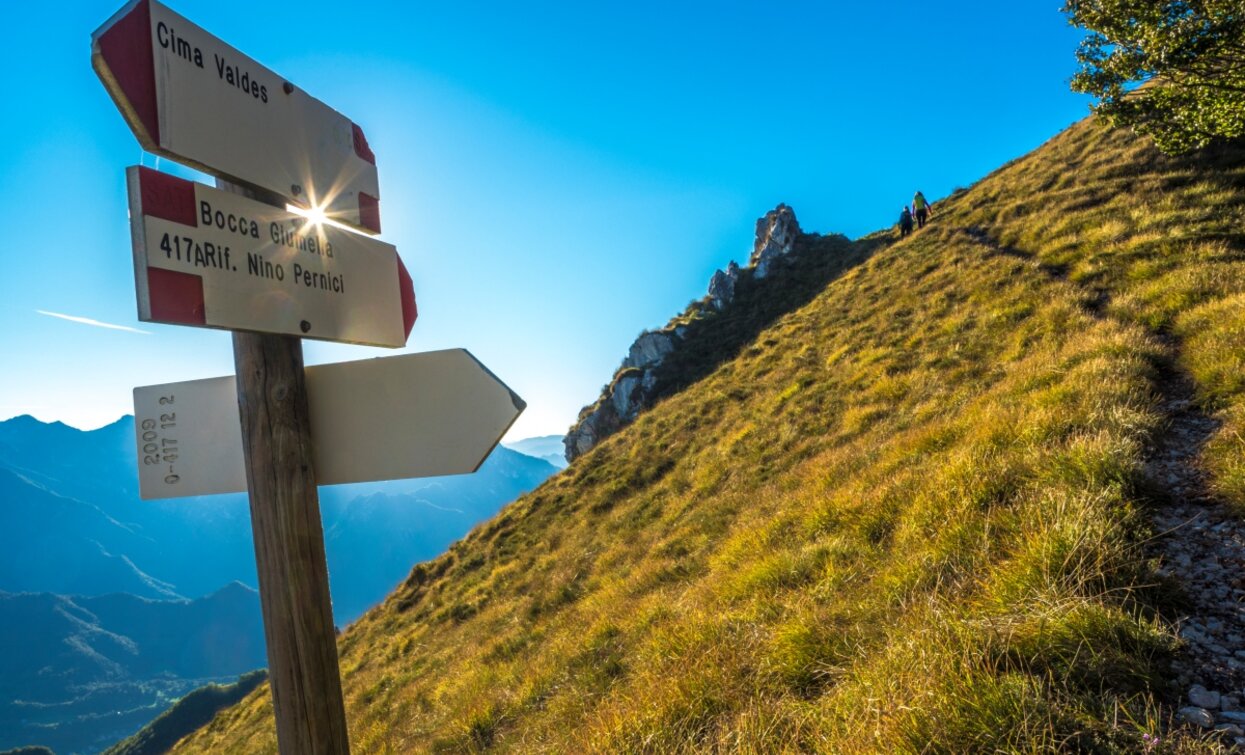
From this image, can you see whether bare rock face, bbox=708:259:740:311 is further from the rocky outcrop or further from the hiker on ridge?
the hiker on ridge

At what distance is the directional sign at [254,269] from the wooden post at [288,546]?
230mm

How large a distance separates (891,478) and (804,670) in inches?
123

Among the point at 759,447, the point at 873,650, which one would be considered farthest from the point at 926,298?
the point at 873,650

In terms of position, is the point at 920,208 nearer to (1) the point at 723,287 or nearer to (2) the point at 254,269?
(1) the point at 723,287

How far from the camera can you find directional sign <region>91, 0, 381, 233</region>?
2.09 metres

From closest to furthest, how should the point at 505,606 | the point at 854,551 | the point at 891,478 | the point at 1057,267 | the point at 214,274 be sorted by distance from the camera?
1. the point at 214,274
2. the point at 854,551
3. the point at 891,478
4. the point at 505,606
5. the point at 1057,267

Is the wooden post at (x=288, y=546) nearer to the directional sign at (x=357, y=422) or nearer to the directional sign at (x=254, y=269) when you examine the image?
the directional sign at (x=357, y=422)

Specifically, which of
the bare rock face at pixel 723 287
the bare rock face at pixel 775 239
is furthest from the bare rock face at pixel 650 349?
the bare rock face at pixel 775 239

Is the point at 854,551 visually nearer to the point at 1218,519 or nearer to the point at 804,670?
the point at 804,670

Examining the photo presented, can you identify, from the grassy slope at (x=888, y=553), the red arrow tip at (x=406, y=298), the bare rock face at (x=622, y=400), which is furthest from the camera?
the bare rock face at (x=622, y=400)

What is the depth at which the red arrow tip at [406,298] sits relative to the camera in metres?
3.07

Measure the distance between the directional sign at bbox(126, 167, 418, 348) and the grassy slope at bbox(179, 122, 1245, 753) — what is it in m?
2.88

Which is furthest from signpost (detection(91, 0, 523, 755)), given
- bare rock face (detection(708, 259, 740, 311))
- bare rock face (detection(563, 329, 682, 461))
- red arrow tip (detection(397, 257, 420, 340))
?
bare rock face (detection(708, 259, 740, 311))

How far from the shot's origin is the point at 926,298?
1591 centimetres
